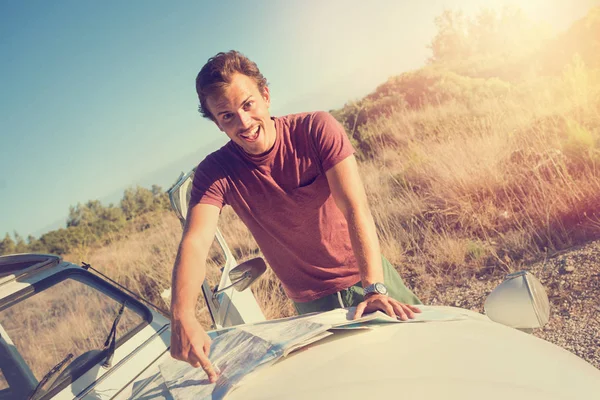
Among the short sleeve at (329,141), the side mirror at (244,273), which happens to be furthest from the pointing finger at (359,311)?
the short sleeve at (329,141)

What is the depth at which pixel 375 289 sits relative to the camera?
162cm

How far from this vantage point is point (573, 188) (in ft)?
13.9

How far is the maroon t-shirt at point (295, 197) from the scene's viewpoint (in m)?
2.19

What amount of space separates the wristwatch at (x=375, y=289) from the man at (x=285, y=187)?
37 centimetres

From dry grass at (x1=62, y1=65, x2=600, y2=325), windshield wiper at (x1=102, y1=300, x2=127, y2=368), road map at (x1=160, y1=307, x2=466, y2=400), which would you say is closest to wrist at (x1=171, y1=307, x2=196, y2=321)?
road map at (x1=160, y1=307, x2=466, y2=400)

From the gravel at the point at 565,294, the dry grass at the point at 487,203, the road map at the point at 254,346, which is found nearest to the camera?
the road map at the point at 254,346

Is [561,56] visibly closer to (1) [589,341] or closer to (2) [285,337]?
(1) [589,341]

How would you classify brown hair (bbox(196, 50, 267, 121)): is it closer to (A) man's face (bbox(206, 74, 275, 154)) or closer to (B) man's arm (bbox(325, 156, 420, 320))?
(A) man's face (bbox(206, 74, 275, 154))

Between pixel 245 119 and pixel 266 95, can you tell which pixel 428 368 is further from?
pixel 266 95

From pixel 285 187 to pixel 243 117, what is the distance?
422mm

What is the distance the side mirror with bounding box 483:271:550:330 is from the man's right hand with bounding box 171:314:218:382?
106 cm

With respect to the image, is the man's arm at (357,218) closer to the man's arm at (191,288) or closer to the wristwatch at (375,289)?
the wristwatch at (375,289)

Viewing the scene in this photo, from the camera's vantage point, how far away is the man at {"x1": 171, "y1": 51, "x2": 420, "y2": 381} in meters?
2.11

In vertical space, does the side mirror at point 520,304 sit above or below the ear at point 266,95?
below
